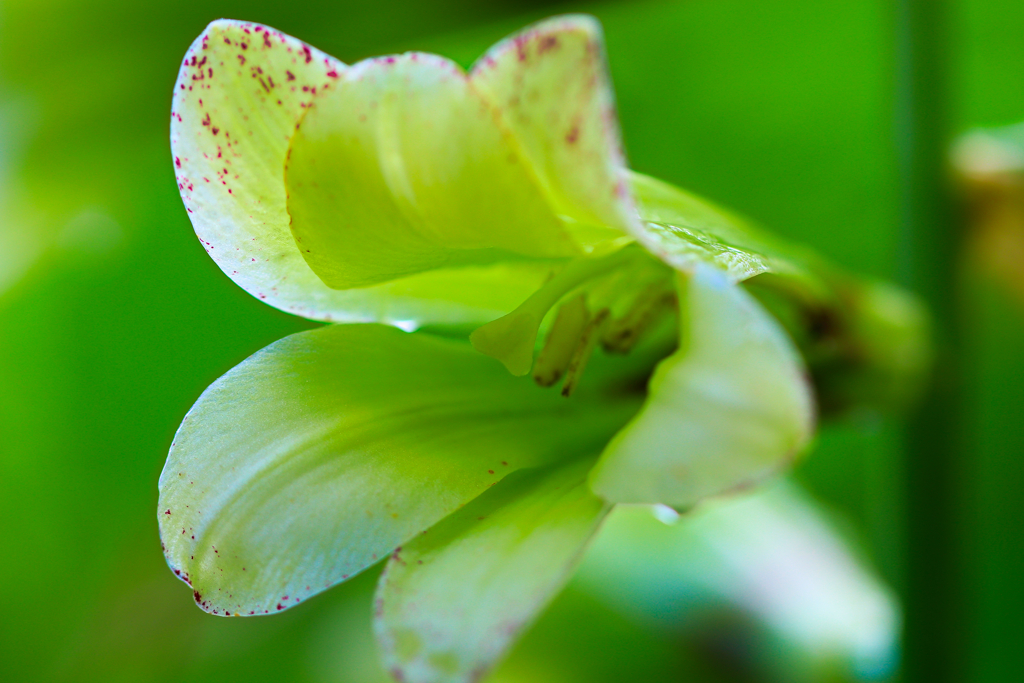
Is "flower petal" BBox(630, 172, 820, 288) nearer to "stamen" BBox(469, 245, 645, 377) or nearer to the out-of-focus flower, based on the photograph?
"stamen" BBox(469, 245, 645, 377)

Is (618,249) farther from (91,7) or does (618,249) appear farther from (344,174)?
(91,7)

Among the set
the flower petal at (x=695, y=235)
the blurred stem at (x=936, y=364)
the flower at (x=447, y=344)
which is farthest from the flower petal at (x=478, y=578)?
the blurred stem at (x=936, y=364)

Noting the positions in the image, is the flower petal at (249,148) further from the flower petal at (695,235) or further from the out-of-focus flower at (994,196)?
the out-of-focus flower at (994,196)

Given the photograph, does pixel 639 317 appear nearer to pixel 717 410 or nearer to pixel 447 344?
pixel 447 344

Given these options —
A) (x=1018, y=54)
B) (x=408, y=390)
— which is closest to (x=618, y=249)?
(x=408, y=390)

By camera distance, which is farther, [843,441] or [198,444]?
[843,441]

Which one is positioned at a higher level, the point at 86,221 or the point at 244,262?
the point at 244,262
